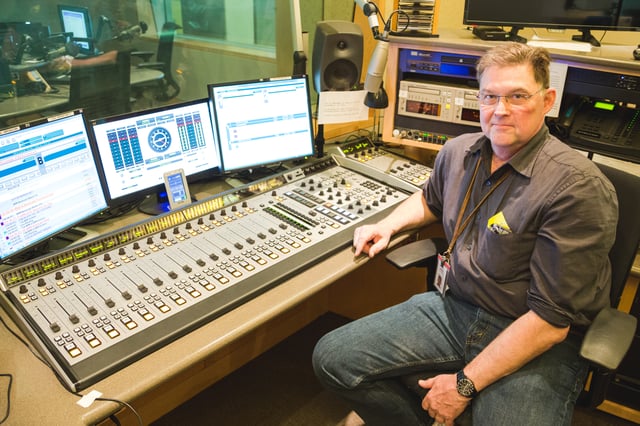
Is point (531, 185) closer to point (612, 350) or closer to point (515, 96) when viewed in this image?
point (515, 96)

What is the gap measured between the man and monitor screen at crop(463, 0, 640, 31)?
0.68 meters

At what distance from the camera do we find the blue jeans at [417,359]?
4.44 feet

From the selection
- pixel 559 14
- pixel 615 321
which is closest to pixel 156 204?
pixel 615 321

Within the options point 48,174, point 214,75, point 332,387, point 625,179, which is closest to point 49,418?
point 48,174

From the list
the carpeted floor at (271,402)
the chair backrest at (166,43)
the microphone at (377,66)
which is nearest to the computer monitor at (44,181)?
the carpeted floor at (271,402)

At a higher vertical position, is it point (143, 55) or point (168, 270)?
point (143, 55)

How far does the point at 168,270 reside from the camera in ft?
4.61

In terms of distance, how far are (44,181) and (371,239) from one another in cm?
96

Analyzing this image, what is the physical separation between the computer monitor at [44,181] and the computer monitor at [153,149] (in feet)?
0.23

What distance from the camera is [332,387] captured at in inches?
63.4

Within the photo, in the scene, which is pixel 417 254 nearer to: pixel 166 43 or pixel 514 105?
pixel 514 105

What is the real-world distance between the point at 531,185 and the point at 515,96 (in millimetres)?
242

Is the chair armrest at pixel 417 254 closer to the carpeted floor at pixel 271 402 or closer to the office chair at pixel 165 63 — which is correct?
the carpeted floor at pixel 271 402

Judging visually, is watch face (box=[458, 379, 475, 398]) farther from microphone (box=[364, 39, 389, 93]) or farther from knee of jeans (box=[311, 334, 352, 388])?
microphone (box=[364, 39, 389, 93])
